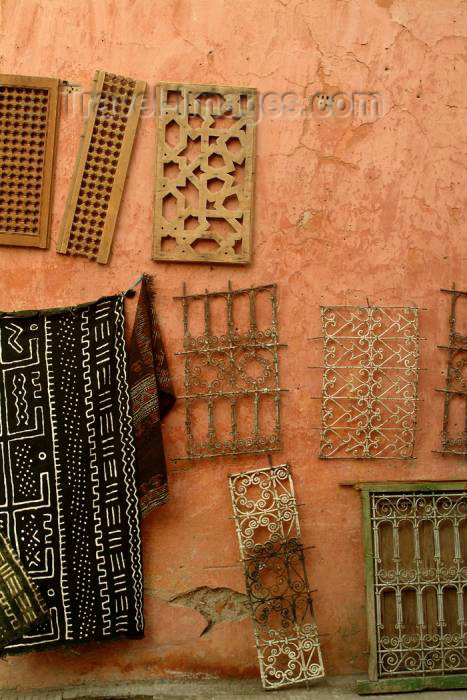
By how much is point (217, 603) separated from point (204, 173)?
5.39 feet

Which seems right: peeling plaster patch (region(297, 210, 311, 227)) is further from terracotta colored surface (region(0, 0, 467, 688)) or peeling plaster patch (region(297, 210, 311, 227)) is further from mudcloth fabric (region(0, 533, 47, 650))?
mudcloth fabric (region(0, 533, 47, 650))

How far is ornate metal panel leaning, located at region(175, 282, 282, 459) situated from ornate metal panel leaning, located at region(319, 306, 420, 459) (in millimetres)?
212

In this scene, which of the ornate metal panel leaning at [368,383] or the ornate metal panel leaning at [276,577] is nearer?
the ornate metal panel leaning at [276,577]

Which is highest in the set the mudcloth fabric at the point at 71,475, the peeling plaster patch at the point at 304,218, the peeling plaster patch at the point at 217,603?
the peeling plaster patch at the point at 304,218

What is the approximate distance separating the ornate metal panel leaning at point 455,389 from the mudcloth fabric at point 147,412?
3.64 feet

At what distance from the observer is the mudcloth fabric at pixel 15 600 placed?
2744 mm

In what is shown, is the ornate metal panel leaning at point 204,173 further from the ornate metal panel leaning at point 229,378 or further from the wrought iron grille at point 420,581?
the wrought iron grille at point 420,581

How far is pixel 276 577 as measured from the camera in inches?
117

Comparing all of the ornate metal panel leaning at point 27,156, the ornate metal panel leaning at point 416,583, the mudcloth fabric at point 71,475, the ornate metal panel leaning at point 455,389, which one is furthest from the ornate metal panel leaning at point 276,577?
the ornate metal panel leaning at point 27,156

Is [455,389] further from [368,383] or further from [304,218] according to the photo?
[304,218]

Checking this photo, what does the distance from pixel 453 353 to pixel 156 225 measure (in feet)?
4.17

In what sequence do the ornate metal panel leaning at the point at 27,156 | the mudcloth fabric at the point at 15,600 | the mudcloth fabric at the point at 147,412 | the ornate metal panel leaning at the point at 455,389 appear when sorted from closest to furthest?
1. the mudcloth fabric at the point at 15,600
2. the mudcloth fabric at the point at 147,412
3. the ornate metal panel leaning at the point at 27,156
4. the ornate metal panel leaning at the point at 455,389

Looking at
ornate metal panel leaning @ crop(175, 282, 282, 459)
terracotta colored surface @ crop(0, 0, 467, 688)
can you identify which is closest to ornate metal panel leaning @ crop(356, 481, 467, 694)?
terracotta colored surface @ crop(0, 0, 467, 688)

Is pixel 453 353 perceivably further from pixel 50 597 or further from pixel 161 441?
pixel 50 597
